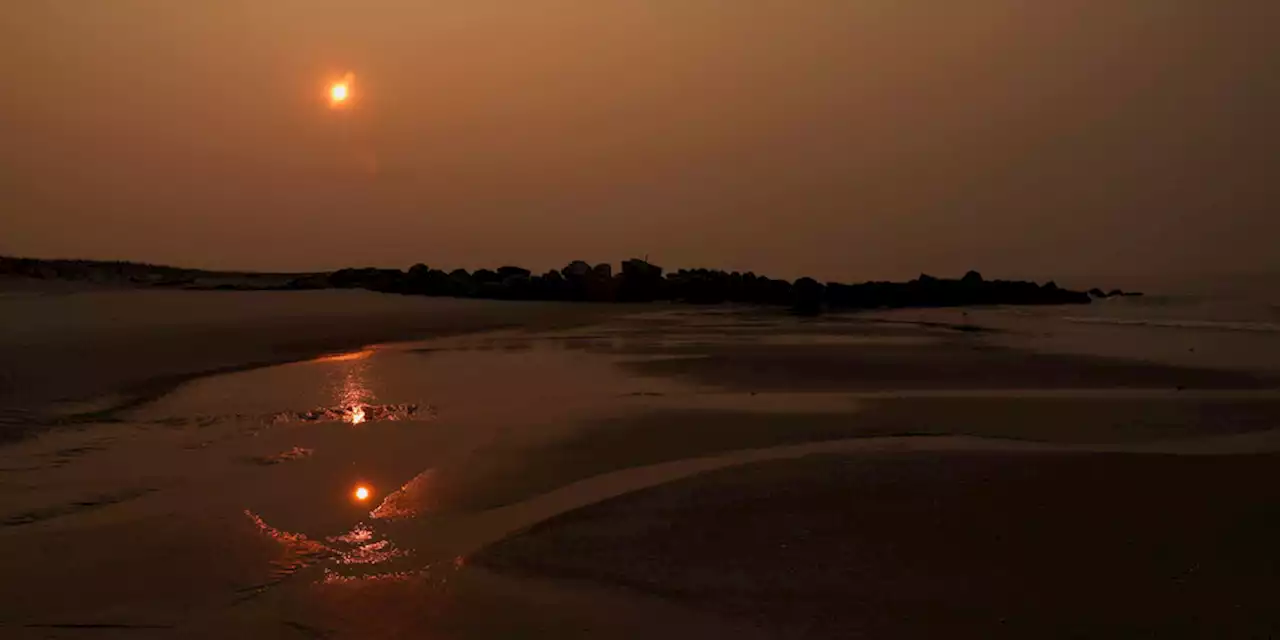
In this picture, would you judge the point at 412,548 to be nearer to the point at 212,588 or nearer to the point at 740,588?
the point at 212,588

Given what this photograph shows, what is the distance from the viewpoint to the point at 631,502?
19.8 feet

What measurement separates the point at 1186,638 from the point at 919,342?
15758mm

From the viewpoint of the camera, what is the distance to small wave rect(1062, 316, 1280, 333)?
75.4 feet

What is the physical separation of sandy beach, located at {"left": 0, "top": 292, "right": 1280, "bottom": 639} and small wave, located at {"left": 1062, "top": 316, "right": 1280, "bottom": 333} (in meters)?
11.5

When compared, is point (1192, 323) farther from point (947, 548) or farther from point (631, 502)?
point (631, 502)

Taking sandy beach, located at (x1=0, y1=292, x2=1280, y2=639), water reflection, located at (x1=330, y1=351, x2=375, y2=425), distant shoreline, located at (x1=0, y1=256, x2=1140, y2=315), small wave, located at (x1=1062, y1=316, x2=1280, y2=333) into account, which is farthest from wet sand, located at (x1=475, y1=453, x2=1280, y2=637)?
distant shoreline, located at (x1=0, y1=256, x2=1140, y2=315)

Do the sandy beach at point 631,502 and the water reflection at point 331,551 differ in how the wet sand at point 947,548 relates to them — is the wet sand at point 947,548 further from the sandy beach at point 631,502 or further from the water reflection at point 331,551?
the water reflection at point 331,551

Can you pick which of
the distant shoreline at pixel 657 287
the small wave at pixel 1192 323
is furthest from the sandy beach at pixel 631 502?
the distant shoreline at pixel 657 287

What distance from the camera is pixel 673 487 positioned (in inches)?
253

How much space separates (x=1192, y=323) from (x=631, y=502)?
2495 centimetres

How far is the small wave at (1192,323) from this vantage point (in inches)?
904

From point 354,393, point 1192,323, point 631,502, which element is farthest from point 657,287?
point 631,502

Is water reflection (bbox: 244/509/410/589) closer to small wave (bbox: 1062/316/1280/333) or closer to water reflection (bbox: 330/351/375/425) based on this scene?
water reflection (bbox: 330/351/375/425)

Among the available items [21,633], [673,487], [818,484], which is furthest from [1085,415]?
[21,633]
